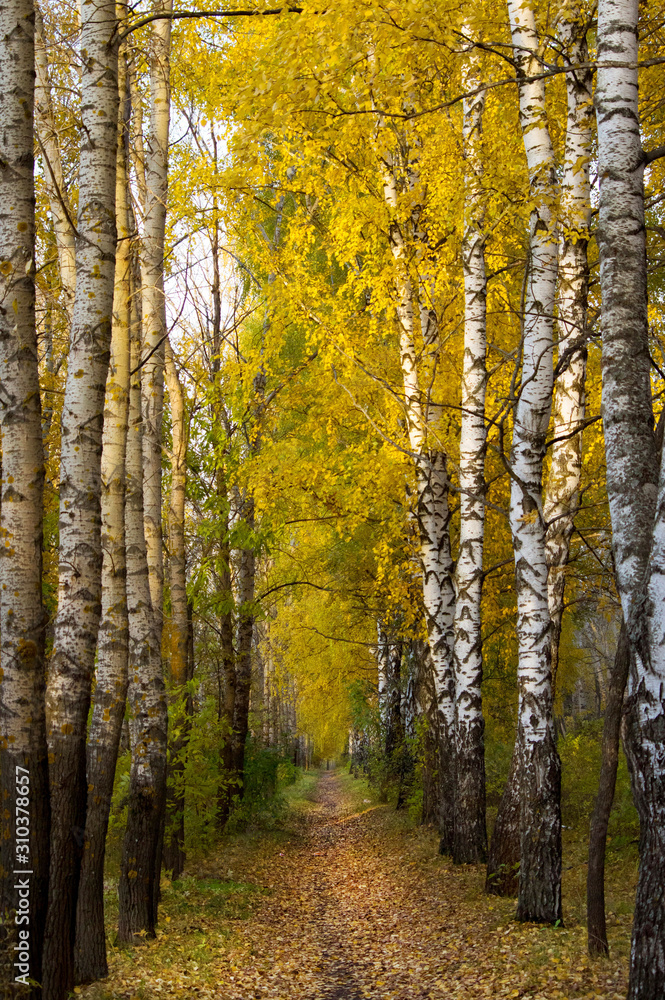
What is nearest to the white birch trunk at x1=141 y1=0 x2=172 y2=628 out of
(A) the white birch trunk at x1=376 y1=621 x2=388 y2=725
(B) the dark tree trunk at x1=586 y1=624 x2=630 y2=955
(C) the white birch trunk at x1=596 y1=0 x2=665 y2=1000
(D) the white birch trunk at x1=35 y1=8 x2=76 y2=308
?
(D) the white birch trunk at x1=35 y1=8 x2=76 y2=308

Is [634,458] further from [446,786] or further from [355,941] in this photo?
[446,786]

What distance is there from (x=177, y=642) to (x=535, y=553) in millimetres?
5962

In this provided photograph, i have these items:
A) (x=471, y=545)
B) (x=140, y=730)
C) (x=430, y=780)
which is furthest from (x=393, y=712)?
(x=140, y=730)

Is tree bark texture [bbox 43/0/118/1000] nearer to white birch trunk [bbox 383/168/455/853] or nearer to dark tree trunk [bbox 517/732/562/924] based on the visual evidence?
dark tree trunk [bbox 517/732/562/924]

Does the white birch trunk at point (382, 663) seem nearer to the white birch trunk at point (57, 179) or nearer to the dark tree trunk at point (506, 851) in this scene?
the dark tree trunk at point (506, 851)

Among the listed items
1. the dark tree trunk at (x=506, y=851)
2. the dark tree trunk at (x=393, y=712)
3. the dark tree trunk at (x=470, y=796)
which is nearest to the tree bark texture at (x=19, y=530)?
the dark tree trunk at (x=506, y=851)

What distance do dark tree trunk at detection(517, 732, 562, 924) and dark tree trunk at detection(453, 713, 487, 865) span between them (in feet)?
8.55

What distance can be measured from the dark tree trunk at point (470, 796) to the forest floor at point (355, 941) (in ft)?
1.05

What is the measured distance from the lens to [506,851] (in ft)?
25.8

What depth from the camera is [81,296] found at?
503 centimetres

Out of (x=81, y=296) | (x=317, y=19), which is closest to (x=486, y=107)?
(x=317, y=19)

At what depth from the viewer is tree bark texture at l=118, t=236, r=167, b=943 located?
7.34 metres

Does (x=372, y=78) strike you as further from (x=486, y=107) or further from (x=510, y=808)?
(x=510, y=808)

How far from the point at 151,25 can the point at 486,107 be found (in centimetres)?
405
